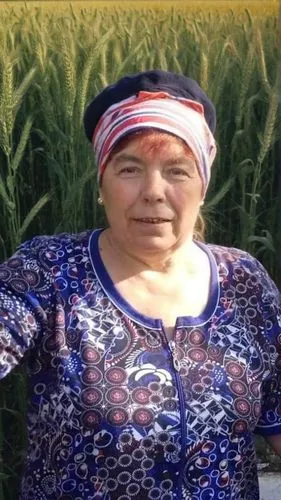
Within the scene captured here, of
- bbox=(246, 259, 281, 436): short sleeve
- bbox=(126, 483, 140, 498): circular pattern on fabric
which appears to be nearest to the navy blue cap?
bbox=(246, 259, 281, 436): short sleeve

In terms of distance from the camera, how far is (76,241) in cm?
159

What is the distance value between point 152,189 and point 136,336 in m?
0.23

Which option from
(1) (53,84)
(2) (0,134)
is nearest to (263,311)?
(2) (0,134)

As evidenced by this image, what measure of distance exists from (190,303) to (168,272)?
6 centimetres

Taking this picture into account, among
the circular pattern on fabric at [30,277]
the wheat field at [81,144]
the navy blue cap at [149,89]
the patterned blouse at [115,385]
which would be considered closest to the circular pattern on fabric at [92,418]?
the patterned blouse at [115,385]

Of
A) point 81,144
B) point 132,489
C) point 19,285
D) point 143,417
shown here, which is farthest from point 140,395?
point 81,144

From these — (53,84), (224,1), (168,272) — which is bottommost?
(168,272)

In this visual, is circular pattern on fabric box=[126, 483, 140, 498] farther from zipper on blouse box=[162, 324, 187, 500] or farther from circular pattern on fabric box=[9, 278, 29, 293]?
circular pattern on fabric box=[9, 278, 29, 293]

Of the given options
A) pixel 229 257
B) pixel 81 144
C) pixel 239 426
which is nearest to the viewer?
pixel 239 426

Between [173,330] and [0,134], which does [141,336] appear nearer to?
[173,330]

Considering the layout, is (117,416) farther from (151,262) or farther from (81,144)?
(81,144)

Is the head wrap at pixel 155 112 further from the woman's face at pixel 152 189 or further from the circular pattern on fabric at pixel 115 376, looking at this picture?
the circular pattern on fabric at pixel 115 376

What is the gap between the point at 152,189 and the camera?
1438mm

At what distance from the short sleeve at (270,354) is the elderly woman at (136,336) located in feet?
0.17
